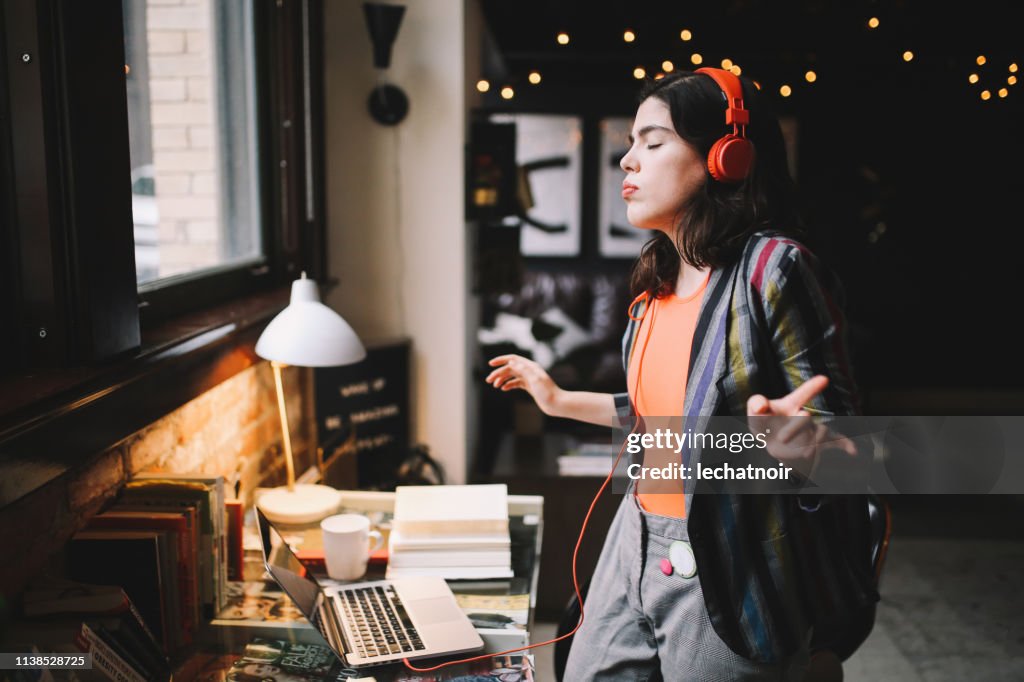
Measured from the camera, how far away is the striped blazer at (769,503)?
4.26 ft

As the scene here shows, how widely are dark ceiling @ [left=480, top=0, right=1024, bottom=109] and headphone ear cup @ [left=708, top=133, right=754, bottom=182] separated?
2.40m

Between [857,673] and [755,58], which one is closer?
[857,673]

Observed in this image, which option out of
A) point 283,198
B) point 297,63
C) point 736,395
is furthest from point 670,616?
point 297,63

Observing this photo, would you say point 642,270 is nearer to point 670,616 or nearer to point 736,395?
point 736,395

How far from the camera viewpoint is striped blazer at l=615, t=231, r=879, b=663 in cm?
130

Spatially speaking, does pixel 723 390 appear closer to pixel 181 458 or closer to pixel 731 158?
pixel 731 158

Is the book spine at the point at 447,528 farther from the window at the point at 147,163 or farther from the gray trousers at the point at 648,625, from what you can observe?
the window at the point at 147,163

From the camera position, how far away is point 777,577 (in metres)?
1.36

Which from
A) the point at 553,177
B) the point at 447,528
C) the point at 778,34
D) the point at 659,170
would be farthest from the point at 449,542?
the point at 553,177

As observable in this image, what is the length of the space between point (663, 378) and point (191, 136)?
1329 millimetres

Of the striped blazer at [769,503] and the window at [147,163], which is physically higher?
the window at [147,163]

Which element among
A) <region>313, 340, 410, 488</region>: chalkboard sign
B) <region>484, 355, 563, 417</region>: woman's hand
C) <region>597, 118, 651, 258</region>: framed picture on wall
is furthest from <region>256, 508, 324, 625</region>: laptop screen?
<region>597, 118, 651, 258</region>: framed picture on wall

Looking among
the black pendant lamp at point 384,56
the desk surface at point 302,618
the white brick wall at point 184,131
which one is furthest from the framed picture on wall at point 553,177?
the desk surface at point 302,618

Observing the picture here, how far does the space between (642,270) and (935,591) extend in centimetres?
293
